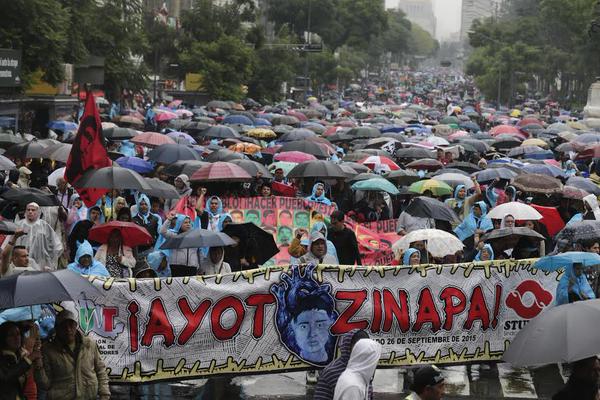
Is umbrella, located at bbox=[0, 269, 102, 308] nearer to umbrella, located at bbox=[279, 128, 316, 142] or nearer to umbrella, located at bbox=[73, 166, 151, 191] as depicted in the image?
umbrella, located at bbox=[73, 166, 151, 191]

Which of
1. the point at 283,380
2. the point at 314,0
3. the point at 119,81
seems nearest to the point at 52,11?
the point at 119,81

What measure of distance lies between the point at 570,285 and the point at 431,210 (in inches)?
188

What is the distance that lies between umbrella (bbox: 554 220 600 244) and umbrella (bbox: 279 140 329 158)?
1250 centimetres

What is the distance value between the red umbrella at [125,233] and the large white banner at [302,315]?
260cm

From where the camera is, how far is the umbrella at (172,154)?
22.6 meters

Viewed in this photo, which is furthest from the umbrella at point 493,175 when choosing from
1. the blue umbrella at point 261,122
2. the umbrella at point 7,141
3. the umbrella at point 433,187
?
the blue umbrella at point 261,122

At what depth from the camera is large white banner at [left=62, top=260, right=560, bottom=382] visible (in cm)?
1082

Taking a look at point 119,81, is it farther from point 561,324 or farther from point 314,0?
point 314,0

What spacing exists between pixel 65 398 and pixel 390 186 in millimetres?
11244

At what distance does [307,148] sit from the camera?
2631cm

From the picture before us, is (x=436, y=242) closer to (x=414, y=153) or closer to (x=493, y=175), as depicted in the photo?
(x=493, y=175)

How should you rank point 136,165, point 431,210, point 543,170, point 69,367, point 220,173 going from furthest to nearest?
point 543,170
point 136,165
point 220,173
point 431,210
point 69,367

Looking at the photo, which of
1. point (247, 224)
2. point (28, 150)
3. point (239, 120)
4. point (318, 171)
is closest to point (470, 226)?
point (247, 224)

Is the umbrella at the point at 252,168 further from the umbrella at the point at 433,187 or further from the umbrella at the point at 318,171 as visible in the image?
the umbrella at the point at 433,187
